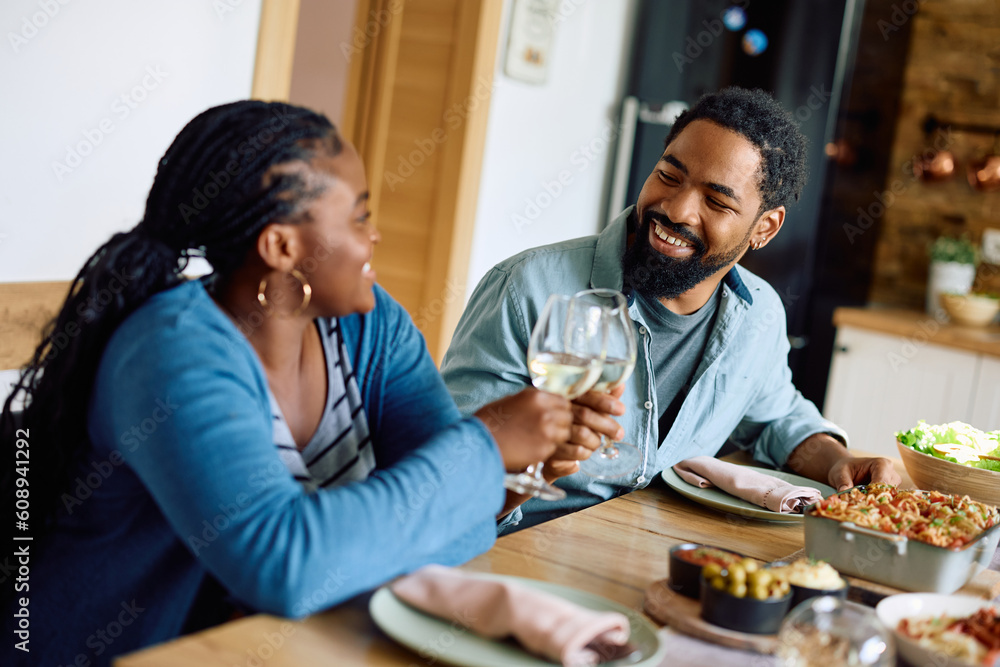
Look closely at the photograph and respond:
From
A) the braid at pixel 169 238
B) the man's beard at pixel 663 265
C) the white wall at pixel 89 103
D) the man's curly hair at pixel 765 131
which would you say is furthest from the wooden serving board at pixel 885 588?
the white wall at pixel 89 103

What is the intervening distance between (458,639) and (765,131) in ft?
4.50

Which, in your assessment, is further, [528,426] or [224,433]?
[528,426]

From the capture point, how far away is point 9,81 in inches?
71.9

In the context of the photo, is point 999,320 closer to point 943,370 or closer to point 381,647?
point 943,370

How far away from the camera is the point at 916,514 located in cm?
124

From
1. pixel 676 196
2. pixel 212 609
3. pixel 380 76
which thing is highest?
pixel 380 76

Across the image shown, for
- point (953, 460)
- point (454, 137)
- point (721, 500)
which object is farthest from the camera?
point (454, 137)

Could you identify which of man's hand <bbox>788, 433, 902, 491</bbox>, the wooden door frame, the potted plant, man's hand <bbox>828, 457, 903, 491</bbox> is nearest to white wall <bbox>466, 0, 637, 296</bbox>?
the wooden door frame

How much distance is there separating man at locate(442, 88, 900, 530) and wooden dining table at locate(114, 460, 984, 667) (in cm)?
18

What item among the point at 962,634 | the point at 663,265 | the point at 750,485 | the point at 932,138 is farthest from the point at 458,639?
the point at 932,138

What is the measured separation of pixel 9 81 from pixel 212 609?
4.09 feet

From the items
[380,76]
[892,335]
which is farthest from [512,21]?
[892,335]

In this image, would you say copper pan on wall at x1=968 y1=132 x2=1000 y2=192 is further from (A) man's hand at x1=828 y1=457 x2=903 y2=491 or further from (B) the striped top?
(B) the striped top

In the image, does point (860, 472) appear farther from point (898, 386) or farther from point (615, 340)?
point (898, 386)
